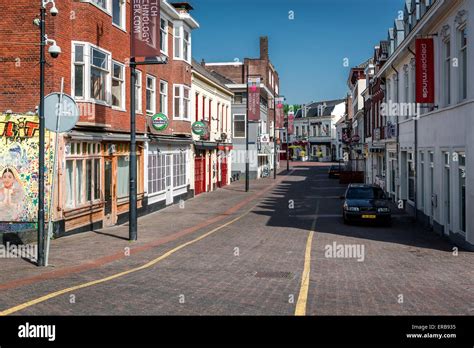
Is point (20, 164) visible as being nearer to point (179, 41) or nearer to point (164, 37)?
point (164, 37)

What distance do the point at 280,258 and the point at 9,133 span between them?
30.0 feet

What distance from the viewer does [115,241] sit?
1672 centimetres

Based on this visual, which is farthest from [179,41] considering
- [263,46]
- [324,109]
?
[324,109]

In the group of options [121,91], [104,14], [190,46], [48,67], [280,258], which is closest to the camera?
[280,258]

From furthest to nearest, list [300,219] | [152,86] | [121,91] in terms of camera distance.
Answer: [152,86]
[300,219]
[121,91]

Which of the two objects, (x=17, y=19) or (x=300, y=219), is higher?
(x=17, y=19)

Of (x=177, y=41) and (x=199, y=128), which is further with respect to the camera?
(x=199, y=128)

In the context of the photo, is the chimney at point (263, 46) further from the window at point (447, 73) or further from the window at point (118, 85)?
the window at point (447, 73)

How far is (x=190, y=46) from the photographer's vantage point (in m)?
31.2

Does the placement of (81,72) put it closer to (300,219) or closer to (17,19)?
(17,19)

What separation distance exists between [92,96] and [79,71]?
1.01 m

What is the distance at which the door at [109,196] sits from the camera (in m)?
20.3

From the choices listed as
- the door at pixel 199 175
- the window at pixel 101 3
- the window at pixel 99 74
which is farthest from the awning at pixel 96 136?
the door at pixel 199 175

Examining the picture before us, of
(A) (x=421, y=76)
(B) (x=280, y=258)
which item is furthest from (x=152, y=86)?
(B) (x=280, y=258)
